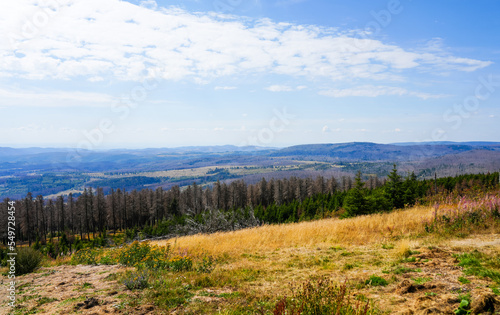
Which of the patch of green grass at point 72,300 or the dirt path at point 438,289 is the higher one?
the dirt path at point 438,289

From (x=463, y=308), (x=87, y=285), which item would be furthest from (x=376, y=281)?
(x=87, y=285)

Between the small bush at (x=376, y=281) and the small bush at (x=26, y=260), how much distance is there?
43.6 ft

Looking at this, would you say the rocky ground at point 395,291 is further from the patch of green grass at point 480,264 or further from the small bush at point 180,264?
the small bush at point 180,264

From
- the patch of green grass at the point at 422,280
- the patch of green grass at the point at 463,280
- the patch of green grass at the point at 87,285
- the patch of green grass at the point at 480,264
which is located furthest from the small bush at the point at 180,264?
the patch of green grass at the point at 480,264

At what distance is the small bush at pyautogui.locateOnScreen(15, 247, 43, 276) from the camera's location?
11.3 meters

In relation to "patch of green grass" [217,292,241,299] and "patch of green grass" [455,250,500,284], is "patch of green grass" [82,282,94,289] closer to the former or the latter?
"patch of green grass" [217,292,241,299]

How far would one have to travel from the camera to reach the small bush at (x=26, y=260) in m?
11.3

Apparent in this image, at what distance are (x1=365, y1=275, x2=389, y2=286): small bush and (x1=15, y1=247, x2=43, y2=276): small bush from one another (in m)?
13.3

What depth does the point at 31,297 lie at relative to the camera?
7.08 meters

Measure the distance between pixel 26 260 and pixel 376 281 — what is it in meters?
13.7

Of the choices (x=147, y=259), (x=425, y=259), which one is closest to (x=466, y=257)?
(x=425, y=259)

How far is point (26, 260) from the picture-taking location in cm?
1163

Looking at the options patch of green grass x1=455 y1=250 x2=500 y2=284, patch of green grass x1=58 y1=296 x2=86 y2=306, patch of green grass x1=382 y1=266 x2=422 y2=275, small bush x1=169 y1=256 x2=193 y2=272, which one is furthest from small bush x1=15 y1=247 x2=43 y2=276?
patch of green grass x1=455 y1=250 x2=500 y2=284

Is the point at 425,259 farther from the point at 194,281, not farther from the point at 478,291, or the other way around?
the point at 194,281
